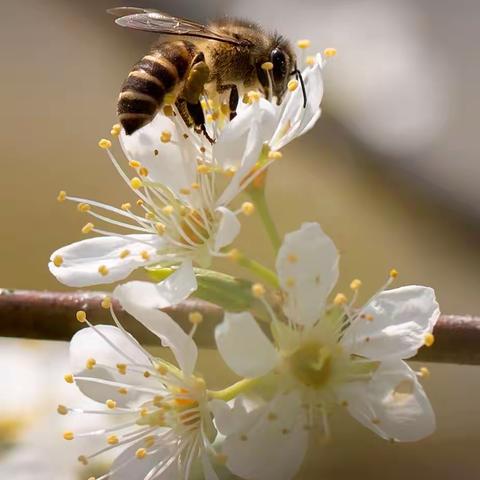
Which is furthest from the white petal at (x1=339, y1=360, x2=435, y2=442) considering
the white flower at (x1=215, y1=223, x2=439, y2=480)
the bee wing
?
the bee wing

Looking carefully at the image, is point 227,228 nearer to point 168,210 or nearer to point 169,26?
point 168,210

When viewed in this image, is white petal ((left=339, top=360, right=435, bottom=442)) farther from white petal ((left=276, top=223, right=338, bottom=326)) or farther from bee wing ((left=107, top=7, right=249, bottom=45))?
bee wing ((left=107, top=7, right=249, bottom=45))

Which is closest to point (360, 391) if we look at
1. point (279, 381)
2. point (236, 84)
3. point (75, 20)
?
point (279, 381)

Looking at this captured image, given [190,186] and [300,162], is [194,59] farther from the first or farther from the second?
[300,162]

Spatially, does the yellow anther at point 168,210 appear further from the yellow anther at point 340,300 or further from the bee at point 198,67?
the yellow anther at point 340,300

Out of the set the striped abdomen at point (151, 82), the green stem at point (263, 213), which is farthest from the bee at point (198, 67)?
the green stem at point (263, 213)

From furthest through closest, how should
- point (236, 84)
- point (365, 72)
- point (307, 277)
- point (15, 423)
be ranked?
point (365, 72) → point (15, 423) → point (236, 84) → point (307, 277)
